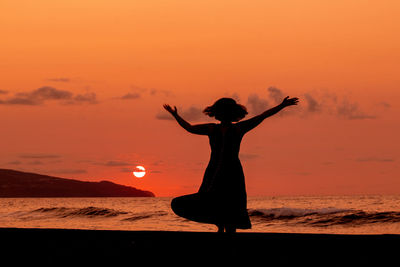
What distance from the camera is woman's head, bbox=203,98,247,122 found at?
313 inches

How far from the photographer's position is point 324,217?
115ft

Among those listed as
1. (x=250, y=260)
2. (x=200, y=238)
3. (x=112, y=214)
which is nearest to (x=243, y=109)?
(x=200, y=238)

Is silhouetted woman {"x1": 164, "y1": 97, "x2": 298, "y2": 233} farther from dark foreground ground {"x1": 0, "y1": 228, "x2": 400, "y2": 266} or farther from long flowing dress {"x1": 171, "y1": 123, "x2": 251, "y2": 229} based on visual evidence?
dark foreground ground {"x1": 0, "y1": 228, "x2": 400, "y2": 266}

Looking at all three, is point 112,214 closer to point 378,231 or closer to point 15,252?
point 378,231

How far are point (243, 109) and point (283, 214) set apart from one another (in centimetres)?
2877

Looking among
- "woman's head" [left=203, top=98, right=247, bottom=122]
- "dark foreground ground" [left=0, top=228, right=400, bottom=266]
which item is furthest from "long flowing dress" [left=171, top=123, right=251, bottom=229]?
"dark foreground ground" [left=0, top=228, right=400, bottom=266]

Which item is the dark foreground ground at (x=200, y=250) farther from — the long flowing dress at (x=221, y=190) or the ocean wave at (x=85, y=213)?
the ocean wave at (x=85, y=213)

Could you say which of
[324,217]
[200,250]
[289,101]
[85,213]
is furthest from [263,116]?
[85,213]

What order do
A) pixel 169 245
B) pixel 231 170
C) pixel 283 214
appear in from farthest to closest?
pixel 283 214 → pixel 231 170 → pixel 169 245

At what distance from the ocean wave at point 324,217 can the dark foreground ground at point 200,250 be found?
26058 mm

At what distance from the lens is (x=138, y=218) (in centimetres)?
3766

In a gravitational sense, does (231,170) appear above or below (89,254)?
above

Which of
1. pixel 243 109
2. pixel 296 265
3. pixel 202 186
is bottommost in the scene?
pixel 296 265

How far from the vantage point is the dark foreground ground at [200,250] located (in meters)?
5.27
